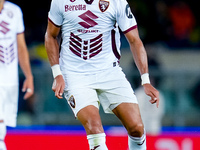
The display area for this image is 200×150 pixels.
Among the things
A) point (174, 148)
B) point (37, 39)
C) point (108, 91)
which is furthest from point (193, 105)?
point (108, 91)

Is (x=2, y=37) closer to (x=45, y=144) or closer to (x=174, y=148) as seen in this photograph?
(x=45, y=144)

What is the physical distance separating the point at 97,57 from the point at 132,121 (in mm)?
707

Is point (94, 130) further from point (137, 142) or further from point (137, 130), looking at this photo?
point (137, 142)

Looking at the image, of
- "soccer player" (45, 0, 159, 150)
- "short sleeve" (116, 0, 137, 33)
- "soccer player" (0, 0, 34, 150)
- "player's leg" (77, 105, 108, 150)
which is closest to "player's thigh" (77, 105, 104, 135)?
"player's leg" (77, 105, 108, 150)

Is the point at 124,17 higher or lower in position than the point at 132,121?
higher

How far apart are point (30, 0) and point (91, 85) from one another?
8.27m

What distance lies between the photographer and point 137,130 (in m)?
5.42

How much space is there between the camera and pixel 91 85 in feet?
18.0

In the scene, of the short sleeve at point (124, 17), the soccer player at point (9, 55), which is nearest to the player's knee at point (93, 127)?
the short sleeve at point (124, 17)

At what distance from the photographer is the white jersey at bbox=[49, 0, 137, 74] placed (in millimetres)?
5445

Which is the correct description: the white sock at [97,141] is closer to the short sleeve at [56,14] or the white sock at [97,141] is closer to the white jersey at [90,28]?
the white jersey at [90,28]

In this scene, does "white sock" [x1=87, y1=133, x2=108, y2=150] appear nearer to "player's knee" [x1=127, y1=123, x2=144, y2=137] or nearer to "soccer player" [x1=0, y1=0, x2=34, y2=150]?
"player's knee" [x1=127, y1=123, x2=144, y2=137]

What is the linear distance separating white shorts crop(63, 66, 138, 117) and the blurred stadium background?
240 cm

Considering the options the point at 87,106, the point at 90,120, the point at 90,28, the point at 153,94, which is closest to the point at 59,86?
the point at 87,106
